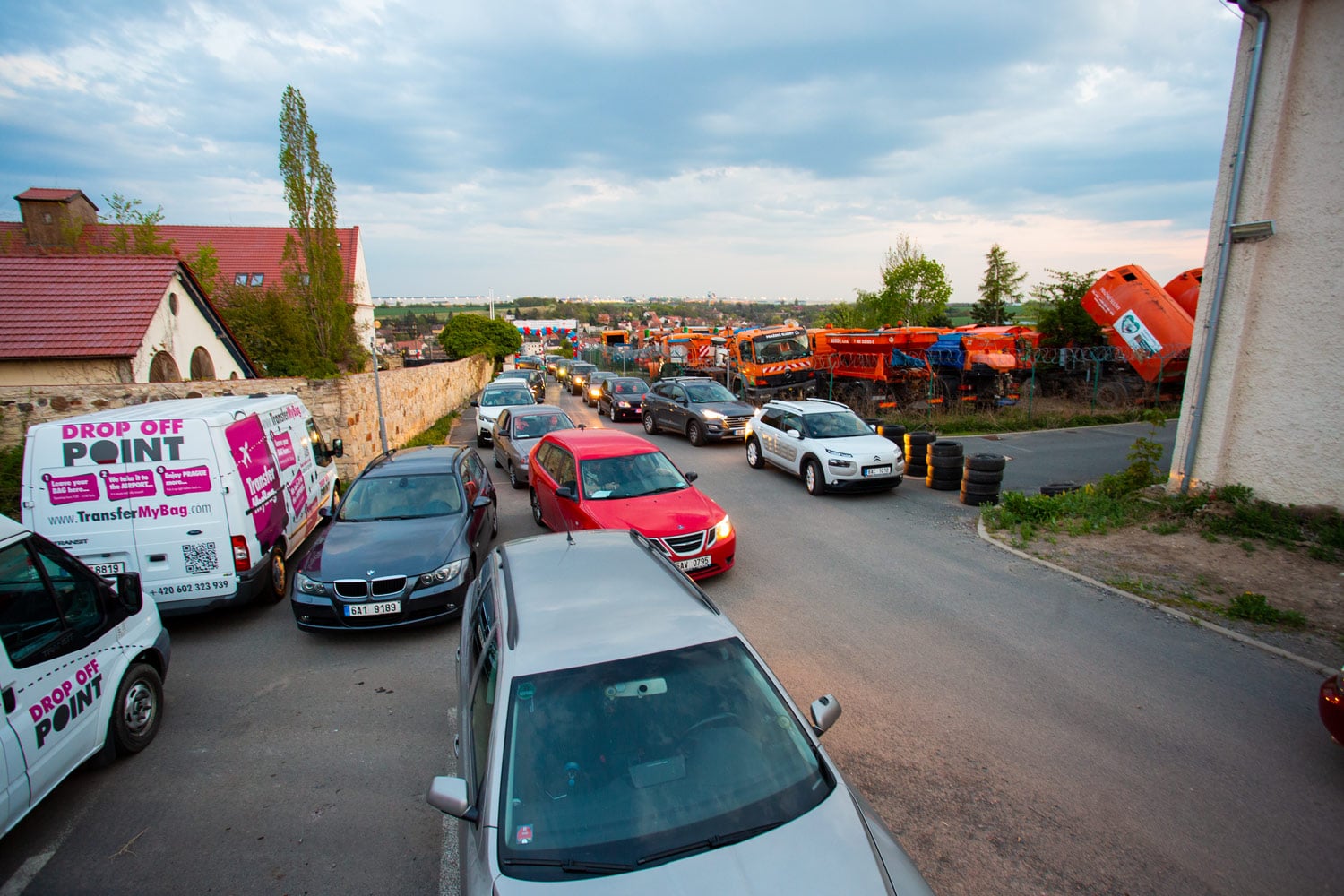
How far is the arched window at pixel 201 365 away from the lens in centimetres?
1595

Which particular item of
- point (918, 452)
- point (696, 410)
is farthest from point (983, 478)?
point (696, 410)

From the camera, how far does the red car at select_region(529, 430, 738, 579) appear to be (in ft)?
23.7

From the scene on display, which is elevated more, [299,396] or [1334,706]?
[299,396]

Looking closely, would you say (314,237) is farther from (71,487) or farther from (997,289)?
(997,289)

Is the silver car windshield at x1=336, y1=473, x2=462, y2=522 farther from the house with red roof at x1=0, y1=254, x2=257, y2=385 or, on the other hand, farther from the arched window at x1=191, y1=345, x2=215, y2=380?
the arched window at x1=191, y1=345, x2=215, y2=380

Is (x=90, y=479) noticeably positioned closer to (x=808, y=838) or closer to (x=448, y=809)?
(x=448, y=809)

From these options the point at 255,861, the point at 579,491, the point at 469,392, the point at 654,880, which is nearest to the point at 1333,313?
the point at 579,491

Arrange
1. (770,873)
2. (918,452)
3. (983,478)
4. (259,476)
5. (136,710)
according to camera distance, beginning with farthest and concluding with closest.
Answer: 1. (918,452)
2. (983,478)
3. (259,476)
4. (136,710)
5. (770,873)

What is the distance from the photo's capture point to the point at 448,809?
2.51m

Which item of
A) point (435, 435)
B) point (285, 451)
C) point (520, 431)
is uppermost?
point (285, 451)

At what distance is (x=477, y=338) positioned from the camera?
51000 millimetres

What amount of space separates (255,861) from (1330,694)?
640 centimetres

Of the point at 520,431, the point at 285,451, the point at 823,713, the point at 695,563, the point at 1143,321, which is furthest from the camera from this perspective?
the point at 1143,321

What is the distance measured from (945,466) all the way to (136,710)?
11510mm
